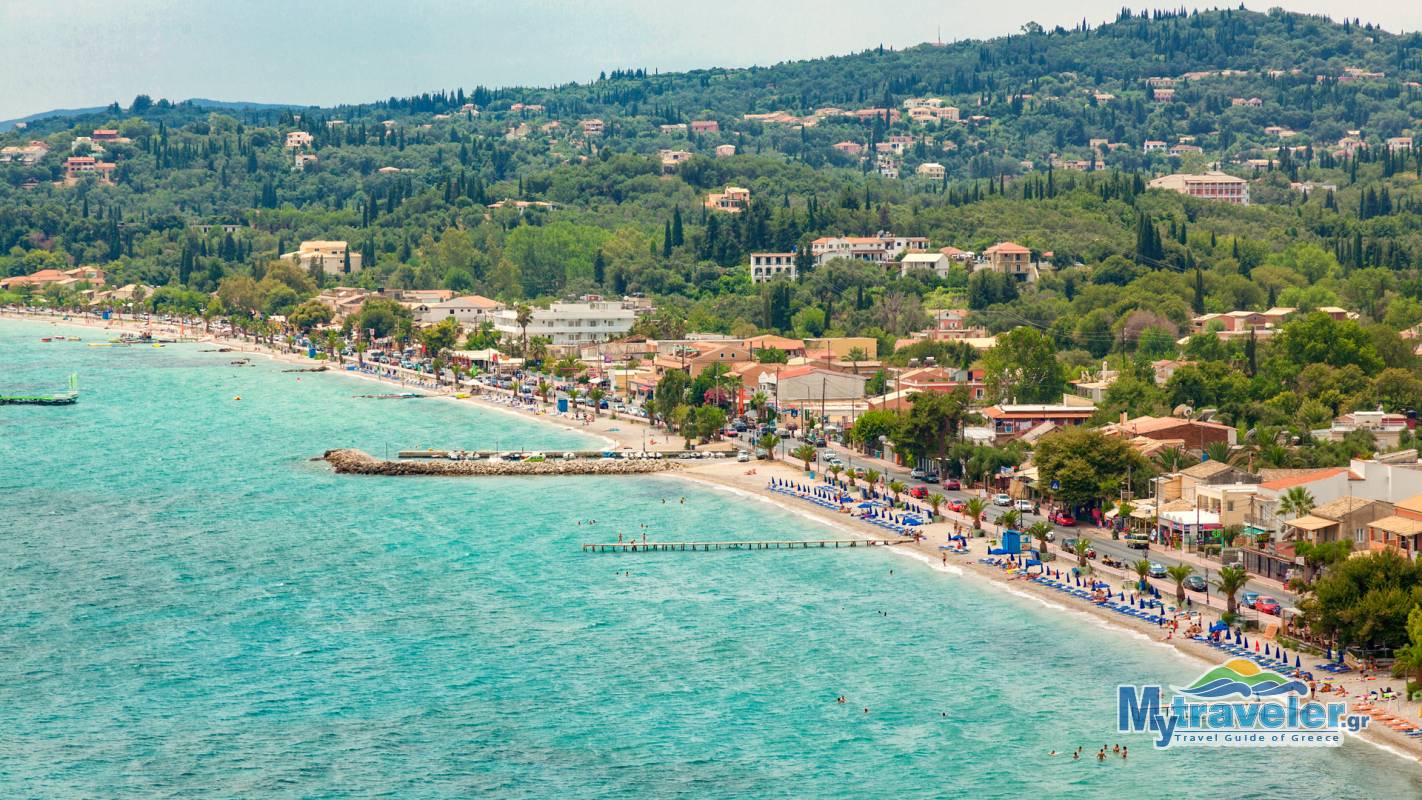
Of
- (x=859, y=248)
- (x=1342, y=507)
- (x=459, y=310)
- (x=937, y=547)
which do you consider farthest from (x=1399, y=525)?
(x=459, y=310)

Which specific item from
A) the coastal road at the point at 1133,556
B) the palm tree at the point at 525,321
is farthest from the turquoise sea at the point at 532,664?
the palm tree at the point at 525,321


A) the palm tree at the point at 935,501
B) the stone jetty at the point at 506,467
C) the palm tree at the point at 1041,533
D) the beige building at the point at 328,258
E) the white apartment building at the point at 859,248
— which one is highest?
the white apartment building at the point at 859,248

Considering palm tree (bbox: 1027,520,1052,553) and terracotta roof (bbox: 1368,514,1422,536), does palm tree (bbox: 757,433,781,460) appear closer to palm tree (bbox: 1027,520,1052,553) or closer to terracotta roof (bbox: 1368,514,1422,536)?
palm tree (bbox: 1027,520,1052,553)

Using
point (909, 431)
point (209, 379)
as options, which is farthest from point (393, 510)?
point (209, 379)

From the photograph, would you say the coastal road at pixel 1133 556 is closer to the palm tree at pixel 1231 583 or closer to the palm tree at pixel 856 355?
the palm tree at pixel 1231 583

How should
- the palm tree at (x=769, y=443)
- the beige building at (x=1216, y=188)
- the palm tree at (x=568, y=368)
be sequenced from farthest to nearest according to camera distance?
the beige building at (x=1216, y=188)
the palm tree at (x=568, y=368)
the palm tree at (x=769, y=443)

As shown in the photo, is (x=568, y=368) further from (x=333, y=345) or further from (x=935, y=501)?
(x=935, y=501)
